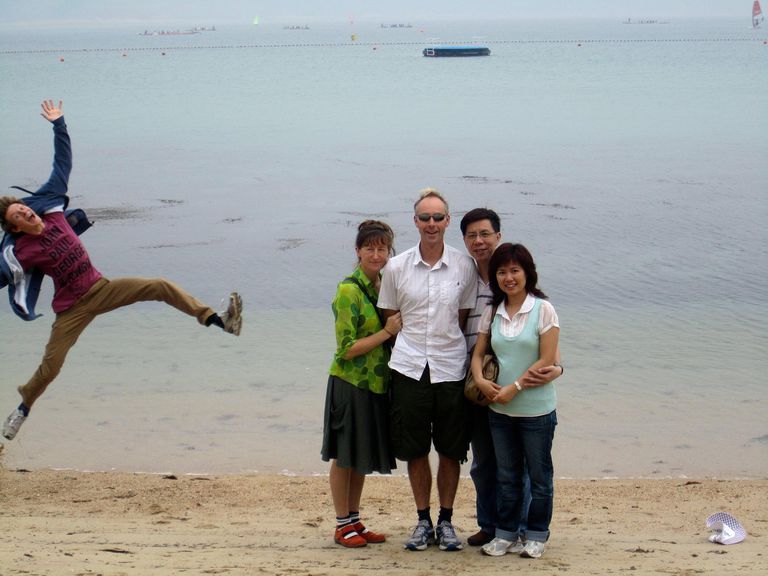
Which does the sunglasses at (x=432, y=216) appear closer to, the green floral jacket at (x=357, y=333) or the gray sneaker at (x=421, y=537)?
the green floral jacket at (x=357, y=333)

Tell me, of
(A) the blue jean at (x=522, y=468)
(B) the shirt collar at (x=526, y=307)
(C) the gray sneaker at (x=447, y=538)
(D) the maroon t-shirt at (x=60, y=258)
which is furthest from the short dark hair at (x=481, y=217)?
(D) the maroon t-shirt at (x=60, y=258)

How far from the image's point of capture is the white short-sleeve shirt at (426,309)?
17.3ft

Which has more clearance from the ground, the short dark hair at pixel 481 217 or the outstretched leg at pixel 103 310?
the short dark hair at pixel 481 217

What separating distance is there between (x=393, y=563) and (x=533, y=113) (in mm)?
33582

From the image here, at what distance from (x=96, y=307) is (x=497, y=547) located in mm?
2715

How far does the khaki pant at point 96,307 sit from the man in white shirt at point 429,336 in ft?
5.01

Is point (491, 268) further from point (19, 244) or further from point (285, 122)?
point (285, 122)

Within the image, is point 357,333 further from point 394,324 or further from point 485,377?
point 485,377

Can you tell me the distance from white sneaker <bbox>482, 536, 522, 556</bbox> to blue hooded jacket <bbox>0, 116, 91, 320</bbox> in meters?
2.78

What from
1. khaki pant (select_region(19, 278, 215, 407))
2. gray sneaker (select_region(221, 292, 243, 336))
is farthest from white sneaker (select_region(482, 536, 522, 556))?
khaki pant (select_region(19, 278, 215, 407))

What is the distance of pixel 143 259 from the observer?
16.0 meters

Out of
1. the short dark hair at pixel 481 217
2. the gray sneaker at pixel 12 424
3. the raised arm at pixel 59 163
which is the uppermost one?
the raised arm at pixel 59 163

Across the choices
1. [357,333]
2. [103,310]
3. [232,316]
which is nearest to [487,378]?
[357,333]

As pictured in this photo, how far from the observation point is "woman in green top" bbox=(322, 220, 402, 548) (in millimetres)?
5344
